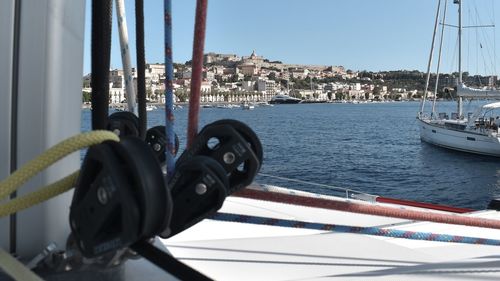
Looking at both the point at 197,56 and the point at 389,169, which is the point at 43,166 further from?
the point at 389,169

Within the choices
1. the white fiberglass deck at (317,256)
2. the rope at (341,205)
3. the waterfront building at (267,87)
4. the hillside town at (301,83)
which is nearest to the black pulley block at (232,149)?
the rope at (341,205)

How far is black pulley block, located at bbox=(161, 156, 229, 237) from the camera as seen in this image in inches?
39.3

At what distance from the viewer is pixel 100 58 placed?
Result: 46.6 inches

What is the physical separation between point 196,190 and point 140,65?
76 centimetres

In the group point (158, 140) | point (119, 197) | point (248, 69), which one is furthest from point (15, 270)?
point (248, 69)

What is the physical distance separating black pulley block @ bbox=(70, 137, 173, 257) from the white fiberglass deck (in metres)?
0.81

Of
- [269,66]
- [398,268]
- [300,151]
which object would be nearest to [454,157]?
[300,151]

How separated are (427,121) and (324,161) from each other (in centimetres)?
993

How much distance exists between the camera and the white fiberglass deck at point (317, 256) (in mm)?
1703

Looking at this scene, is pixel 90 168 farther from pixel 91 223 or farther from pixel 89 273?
pixel 89 273

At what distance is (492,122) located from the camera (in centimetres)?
2695

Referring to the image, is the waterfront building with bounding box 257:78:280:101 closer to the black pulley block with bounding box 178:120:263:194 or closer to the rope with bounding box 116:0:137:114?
the rope with bounding box 116:0:137:114

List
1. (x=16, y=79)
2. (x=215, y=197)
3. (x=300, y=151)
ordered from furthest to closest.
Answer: (x=300, y=151) → (x=16, y=79) → (x=215, y=197)

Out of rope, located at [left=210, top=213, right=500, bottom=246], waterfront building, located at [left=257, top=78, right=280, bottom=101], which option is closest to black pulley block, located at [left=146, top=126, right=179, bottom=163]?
rope, located at [left=210, top=213, right=500, bottom=246]
